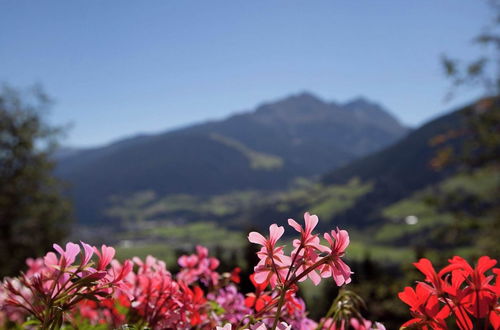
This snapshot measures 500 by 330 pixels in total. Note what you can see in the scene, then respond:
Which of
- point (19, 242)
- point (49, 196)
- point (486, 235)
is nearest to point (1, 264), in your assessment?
point (19, 242)

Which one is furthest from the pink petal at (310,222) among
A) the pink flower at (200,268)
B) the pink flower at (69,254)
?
the pink flower at (200,268)

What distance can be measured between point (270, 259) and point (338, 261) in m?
0.26

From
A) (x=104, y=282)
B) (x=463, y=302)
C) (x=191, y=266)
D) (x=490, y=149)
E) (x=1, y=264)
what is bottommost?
(x=1, y=264)

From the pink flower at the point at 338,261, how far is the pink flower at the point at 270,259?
175mm

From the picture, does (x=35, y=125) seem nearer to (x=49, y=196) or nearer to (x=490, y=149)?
(x=49, y=196)

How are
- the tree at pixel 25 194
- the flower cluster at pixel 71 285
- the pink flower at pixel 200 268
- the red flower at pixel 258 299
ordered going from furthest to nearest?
the tree at pixel 25 194 < the pink flower at pixel 200 268 < the red flower at pixel 258 299 < the flower cluster at pixel 71 285

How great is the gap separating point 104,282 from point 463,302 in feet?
4.14

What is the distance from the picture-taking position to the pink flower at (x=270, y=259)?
1638 millimetres

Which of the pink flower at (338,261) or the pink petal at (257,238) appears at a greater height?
the pink petal at (257,238)

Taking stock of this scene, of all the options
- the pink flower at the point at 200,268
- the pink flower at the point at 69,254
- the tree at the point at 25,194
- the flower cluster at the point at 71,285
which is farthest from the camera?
the tree at the point at 25,194

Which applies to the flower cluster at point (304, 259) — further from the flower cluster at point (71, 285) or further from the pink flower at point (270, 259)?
the flower cluster at point (71, 285)

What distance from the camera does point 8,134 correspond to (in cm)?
4059

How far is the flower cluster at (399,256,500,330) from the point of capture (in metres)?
1.31

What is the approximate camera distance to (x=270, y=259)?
5.40ft
